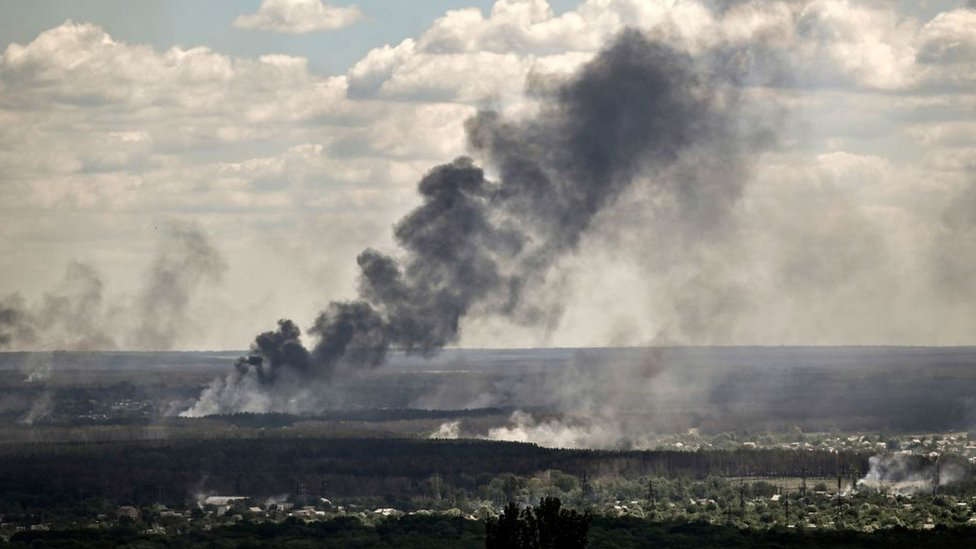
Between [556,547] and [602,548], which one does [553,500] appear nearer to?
[556,547]

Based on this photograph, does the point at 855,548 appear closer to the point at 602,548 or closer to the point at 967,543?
the point at 967,543

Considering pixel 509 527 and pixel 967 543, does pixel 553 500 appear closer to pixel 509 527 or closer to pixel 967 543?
pixel 509 527

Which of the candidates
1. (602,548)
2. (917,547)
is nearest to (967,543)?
(917,547)

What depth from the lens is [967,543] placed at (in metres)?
198

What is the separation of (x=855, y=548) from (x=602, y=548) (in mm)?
22416

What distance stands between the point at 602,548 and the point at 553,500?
143ft

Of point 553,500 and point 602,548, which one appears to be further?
point 602,548

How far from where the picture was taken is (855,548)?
199750mm

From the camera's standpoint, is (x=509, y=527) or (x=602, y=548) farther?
(x=602, y=548)

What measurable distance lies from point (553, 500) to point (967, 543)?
5607 cm

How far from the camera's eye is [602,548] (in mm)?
199625

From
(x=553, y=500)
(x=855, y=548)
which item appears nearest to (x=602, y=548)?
(x=855, y=548)

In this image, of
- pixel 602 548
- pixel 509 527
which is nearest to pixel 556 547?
pixel 509 527

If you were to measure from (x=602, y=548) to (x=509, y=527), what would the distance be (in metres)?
49.7
